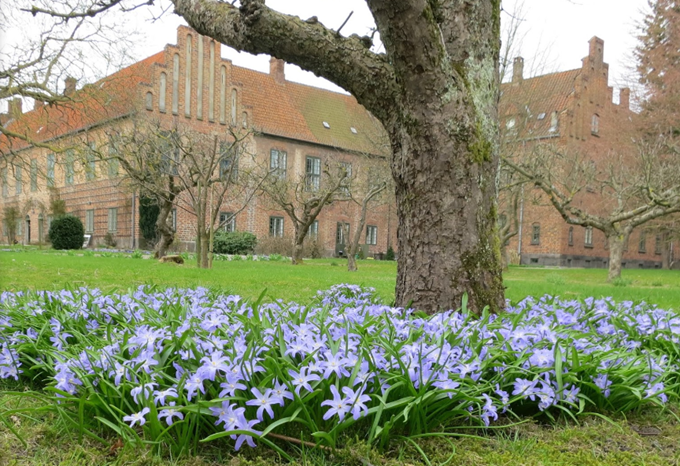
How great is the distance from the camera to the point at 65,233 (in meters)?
25.0

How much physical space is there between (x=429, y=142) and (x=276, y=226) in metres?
27.9

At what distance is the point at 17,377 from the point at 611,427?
277cm

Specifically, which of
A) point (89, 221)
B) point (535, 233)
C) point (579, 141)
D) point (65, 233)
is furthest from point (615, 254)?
point (89, 221)

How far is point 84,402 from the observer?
198 cm

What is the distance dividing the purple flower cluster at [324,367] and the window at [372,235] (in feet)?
104

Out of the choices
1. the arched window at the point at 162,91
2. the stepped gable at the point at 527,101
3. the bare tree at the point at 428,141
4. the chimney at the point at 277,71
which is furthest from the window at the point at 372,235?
the bare tree at the point at 428,141

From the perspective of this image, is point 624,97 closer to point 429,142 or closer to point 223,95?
point 223,95

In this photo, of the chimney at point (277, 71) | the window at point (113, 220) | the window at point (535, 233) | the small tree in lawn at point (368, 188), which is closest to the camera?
the small tree in lawn at point (368, 188)

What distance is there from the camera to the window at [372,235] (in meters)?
35.1

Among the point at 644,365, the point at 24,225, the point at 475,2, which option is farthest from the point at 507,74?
the point at 24,225

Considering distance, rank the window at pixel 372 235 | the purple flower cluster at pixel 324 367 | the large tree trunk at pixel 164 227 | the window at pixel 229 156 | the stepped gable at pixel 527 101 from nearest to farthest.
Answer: the purple flower cluster at pixel 324 367 → the window at pixel 229 156 → the large tree trunk at pixel 164 227 → the stepped gable at pixel 527 101 → the window at pixel 372 235

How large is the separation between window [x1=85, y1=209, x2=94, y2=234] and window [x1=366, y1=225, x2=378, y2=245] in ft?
53.9

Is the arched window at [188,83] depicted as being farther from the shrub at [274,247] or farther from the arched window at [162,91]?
the shrub at [274,247]

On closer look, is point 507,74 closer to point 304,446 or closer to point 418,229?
point 418,229
